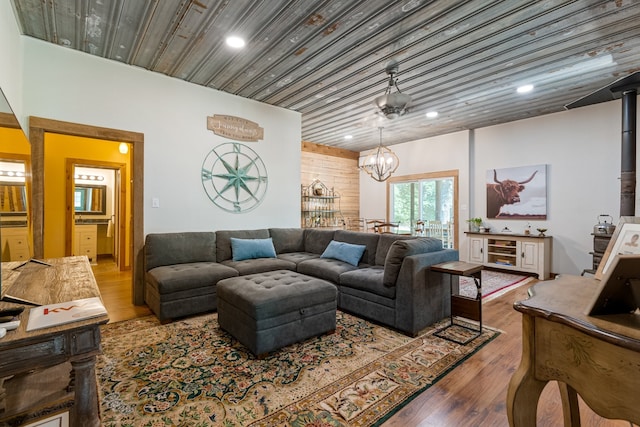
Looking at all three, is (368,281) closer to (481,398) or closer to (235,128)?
(481,398)

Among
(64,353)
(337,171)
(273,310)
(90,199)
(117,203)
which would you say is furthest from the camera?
(337,171)

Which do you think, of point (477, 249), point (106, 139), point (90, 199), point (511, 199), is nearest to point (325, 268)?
point (106, 139)

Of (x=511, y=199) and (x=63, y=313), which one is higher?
(x=511, y=199)

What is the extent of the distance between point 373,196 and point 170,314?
6.17m

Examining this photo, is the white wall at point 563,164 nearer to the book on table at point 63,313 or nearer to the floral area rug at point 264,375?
the floral area rug at point 264,375

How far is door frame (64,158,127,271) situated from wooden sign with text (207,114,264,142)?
2.59 m

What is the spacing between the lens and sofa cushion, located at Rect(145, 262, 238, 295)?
300 centimetres

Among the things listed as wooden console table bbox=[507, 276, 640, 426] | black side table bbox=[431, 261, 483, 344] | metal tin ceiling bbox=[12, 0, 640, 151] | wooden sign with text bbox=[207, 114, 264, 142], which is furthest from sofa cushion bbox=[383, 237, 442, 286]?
wooden sign with text bbox=[207, 114, 264, 142]

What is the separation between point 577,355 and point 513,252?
5.44m

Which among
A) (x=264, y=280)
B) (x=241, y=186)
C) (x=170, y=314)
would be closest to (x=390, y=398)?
(x=264, y=280)

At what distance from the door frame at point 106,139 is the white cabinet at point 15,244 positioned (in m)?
1.11

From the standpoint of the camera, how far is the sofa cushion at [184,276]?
9.84 ft

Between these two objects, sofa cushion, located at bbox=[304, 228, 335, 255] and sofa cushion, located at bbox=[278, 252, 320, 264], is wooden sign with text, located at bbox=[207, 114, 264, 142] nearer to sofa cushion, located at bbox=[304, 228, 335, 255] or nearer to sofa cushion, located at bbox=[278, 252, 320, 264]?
sofa cushion, located at bbox=[304, 228, 335, 255]

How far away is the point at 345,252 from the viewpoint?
12.7ft
